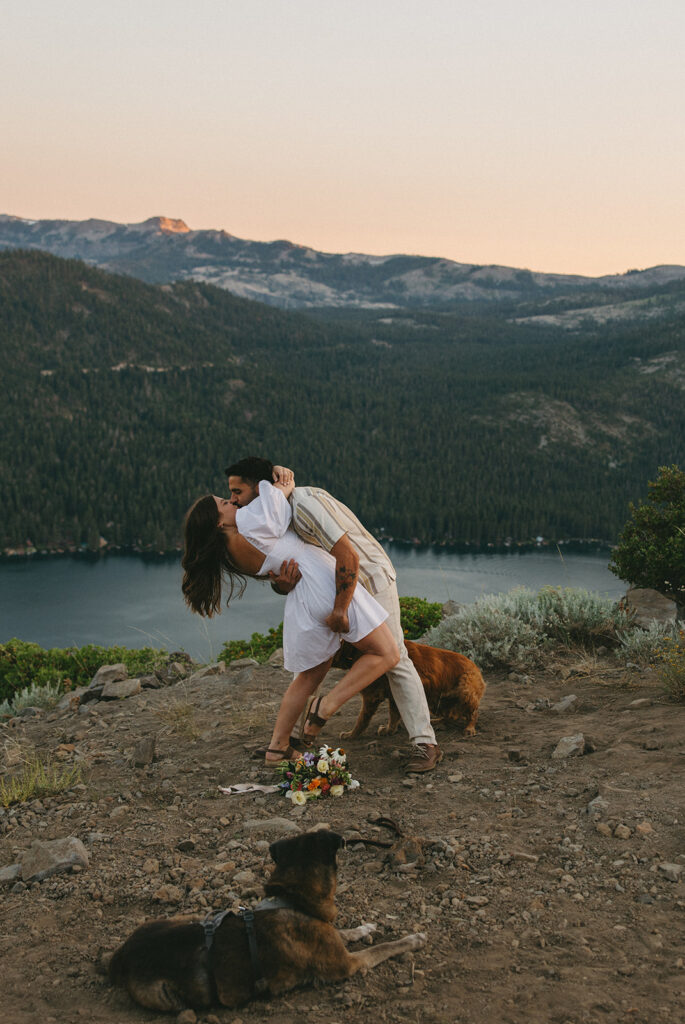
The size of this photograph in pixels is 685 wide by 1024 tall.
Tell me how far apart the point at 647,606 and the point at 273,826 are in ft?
17.7

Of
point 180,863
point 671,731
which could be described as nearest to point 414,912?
point 180,863

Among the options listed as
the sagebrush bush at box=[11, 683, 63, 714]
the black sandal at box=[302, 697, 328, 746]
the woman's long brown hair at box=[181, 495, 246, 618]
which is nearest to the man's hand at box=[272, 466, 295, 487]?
the woman's long brown hair at box=[181, 495, 246, 618]

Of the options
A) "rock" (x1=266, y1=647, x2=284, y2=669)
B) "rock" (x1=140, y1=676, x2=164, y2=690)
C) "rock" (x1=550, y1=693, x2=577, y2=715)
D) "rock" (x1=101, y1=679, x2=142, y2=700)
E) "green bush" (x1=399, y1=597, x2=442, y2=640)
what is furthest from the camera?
"green bush" (x1=399, y1=597, x2=442, y2=640)

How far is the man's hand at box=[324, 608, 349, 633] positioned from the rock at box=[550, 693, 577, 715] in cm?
213

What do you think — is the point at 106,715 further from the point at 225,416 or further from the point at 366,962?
the point at 225,416

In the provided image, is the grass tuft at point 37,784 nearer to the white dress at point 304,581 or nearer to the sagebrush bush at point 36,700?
the white dress at point 304,581

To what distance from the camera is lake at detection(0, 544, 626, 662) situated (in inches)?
1264

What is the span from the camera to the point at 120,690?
23.6 feet

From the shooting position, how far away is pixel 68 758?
5.20m

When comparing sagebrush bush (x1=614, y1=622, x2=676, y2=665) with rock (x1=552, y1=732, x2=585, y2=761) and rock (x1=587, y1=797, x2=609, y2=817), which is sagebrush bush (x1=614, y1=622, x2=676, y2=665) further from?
rock (x1=587, y1=797, x2=609, y2=817)

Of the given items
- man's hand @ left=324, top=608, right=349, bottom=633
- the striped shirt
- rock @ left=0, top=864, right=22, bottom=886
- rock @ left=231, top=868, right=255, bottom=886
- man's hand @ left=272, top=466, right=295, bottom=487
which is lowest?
rock @ left=0, top=864, right=22, bottom=886

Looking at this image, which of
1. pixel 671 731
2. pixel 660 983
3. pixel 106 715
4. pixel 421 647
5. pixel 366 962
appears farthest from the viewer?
pixel 106 715

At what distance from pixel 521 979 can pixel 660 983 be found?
41 centimetres

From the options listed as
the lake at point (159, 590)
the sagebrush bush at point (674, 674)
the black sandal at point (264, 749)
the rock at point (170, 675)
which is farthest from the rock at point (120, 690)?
the lake at point (159, 590)
